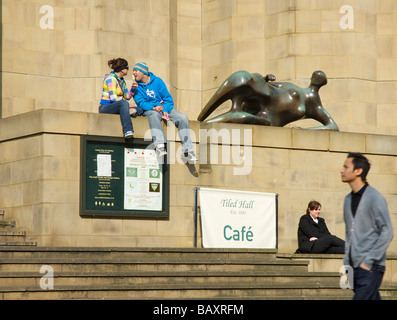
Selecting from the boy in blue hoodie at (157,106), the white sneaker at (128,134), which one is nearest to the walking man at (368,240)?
the white sneaker at (128,134)

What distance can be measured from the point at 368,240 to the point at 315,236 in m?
6.66

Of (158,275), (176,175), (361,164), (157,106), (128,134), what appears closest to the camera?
(361,164)

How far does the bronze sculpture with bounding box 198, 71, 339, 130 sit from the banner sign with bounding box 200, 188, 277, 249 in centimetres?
173

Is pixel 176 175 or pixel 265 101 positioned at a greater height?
pixel 265 101

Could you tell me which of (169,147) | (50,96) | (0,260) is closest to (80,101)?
(50,96)

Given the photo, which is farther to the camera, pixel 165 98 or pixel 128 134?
pixel 165 98

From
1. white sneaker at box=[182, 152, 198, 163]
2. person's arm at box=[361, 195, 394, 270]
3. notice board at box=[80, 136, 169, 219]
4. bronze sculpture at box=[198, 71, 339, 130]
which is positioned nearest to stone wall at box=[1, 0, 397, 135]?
bronze sculpture at box=[198, 71, 339, 130]

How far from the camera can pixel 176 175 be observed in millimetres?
14531

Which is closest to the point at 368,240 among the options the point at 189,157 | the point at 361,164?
the point at 361,164

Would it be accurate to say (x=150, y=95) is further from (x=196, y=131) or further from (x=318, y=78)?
(x=318, y=78)

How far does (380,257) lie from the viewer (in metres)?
7.53

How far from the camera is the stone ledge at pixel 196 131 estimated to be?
1370 cm

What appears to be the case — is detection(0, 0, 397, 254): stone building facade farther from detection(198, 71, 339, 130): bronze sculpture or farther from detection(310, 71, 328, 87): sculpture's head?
detection(310, 71, 328, 87): sculpture's head

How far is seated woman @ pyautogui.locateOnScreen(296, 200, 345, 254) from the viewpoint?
14.1 metres
